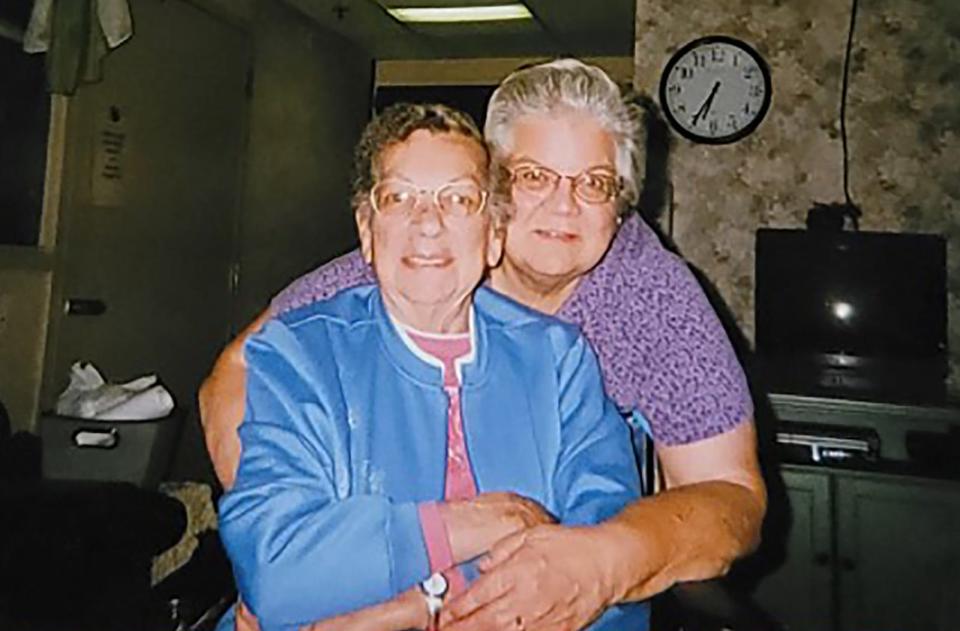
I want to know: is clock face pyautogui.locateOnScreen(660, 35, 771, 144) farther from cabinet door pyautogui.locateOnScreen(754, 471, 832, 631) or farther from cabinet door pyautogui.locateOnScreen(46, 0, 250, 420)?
cabinet door pyautogui.locateOnScreen(46, 0, 250, 420)

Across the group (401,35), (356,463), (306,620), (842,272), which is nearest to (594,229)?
(356,463)

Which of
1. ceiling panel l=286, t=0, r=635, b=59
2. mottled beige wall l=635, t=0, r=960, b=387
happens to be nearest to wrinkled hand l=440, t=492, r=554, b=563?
mottled beige wall l=635, t=0, r=960, b=387

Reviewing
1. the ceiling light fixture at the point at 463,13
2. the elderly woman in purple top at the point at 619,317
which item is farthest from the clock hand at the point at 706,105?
the elderly woman in purple top at the point at 619,317

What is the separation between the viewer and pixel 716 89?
2.92 meters

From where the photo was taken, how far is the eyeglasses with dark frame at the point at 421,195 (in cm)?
92

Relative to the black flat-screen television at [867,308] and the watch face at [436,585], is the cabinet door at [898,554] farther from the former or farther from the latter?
the watch face at [436,585]

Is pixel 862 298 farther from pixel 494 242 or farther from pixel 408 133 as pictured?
pixel 408 133

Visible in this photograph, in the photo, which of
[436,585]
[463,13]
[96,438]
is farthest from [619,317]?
[463,13]

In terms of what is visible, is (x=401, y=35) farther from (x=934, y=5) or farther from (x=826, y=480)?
(x=826, y=480)

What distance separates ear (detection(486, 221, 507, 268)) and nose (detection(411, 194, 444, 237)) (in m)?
0.07

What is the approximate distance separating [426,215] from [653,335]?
40 cm

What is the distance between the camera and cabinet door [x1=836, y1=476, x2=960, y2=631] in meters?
2.20

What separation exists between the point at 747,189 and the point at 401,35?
228 cm

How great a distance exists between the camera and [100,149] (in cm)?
283
